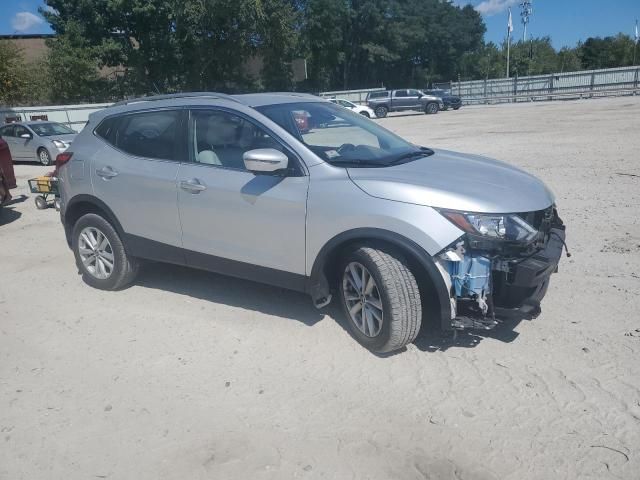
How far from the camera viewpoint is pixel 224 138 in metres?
4.49

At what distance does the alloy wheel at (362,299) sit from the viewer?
3836 millimetres

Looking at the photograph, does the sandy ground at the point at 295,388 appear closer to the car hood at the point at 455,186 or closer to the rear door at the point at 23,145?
the car hood at the point at 455,186

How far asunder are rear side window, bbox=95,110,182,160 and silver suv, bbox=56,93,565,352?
0.01 meters

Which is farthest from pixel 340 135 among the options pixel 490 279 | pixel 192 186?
pixel 490 279

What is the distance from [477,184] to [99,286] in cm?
379

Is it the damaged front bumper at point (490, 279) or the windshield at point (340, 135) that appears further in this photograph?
the windshield at point (340, 135)

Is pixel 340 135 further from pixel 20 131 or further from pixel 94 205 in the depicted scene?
pixel 20 131

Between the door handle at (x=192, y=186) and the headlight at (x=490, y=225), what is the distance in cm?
200

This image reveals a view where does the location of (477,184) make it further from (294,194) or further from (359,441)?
(359,441)

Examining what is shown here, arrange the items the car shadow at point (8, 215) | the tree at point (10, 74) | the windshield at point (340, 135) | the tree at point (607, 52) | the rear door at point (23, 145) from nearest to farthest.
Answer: the windshield at point (340, 135), the car shadow at point (8, 215), the rear door at point (23, 145), the tree at point (10, 74), the tree at point (607, 52)

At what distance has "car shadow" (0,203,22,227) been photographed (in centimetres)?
923

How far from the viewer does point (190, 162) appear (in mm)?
4594

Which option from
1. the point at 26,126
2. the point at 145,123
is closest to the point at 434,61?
the point at 26,126

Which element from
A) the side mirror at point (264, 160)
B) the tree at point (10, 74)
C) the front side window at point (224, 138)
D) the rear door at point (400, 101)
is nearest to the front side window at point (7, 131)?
the front side window at point (224, 138)
